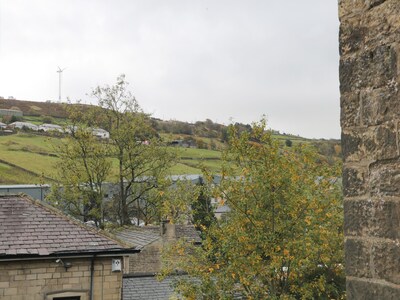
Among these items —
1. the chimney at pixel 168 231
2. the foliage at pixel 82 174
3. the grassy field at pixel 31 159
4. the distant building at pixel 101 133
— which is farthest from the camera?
the grassy field at pixel 31 159

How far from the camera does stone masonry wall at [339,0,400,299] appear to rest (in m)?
2.53

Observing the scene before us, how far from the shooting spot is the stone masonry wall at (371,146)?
99.5 inches

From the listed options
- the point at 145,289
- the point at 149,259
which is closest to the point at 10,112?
the point at 149,259

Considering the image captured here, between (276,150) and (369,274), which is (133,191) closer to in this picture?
(276,150)

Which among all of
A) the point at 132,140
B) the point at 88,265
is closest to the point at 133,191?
the point at 132,140

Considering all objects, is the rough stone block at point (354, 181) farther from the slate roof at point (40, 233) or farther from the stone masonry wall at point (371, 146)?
the slate roof at point (40, 233)

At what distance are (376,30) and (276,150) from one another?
1087cm

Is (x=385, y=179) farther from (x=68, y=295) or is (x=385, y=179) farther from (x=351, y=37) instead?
(x=68, y=295)

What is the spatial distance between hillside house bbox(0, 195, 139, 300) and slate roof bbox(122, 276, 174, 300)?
7.09 ft

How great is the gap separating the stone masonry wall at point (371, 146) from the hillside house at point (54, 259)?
11.6 m

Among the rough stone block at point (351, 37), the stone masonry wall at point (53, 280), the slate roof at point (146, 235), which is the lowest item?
the stone masonry wall at point (53, 280)

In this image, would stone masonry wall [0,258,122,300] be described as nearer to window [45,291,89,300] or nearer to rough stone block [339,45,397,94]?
window [45,291,89,300]

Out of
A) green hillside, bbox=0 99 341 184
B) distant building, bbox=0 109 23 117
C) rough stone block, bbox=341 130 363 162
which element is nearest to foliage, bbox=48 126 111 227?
green hillside, bbox=0 99 341 184

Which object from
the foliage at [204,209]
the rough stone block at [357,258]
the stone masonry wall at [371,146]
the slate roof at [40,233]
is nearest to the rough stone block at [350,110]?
the stone masonry wall at [371,146]
